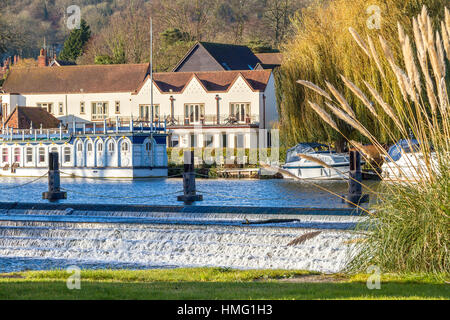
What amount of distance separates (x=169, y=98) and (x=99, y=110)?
33.2ft

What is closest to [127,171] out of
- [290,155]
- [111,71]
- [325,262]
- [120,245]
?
[290,155]

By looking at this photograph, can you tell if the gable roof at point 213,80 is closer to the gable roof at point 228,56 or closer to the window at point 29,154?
the gable roof at point 228,56

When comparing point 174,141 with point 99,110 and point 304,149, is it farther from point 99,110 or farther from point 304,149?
point 304,149

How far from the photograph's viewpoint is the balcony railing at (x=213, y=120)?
66.9m

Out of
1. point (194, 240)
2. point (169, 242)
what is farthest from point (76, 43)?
point (194, 240)

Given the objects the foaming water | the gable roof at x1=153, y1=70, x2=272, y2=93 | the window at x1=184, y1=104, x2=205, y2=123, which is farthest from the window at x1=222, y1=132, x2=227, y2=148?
the foaming water

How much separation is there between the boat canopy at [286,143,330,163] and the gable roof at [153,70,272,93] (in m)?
19.3

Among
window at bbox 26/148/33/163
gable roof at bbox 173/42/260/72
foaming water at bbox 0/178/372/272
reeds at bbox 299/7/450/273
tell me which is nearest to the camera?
reeds at bbox 299/7/450/273

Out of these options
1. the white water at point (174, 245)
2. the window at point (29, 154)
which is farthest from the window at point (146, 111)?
the white water at point (174, 245)

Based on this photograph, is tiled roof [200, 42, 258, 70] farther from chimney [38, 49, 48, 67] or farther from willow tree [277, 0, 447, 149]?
willow tree [277, 0, 447, 149]

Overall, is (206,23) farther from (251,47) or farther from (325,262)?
(325,262)

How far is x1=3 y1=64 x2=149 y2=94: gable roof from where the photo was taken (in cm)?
7694

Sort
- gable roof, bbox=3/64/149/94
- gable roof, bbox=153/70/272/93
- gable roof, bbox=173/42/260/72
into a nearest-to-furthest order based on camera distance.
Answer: gable roof, bbox=153/70/272/93 < gable roof, bbox=3/64/149/94 < gable roof, bbox=173/42/260/72

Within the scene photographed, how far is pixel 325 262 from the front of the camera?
54.4 ft
